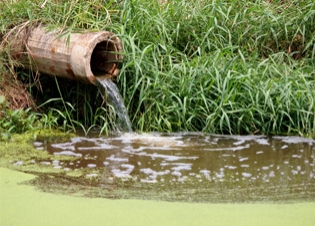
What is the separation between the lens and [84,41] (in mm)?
4820

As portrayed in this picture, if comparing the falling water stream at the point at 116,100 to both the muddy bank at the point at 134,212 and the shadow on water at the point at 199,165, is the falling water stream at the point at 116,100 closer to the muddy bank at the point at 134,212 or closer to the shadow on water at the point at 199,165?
the shadow on water at the point at 199,165

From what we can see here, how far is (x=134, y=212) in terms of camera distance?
3230 millimetres

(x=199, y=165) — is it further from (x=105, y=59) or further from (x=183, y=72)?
(x=105, y=59)

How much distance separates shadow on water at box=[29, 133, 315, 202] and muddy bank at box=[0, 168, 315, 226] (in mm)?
157

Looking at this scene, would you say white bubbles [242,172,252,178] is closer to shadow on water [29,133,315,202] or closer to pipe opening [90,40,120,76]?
shadow on water [29,133,315,202]

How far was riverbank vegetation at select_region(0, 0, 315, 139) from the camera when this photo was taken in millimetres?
4832

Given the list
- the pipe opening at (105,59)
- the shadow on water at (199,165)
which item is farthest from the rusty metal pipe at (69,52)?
the shadow on water at (199,165)

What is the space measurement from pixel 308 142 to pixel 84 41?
1759mm

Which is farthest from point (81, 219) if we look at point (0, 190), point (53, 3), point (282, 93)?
point (53, 3)

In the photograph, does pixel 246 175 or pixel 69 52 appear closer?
pixel 246 175

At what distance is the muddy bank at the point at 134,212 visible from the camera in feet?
10.2

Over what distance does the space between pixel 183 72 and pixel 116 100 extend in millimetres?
555

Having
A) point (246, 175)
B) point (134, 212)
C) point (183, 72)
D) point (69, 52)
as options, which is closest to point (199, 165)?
point (246, 175)

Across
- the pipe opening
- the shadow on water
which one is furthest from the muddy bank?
the pipe opening
